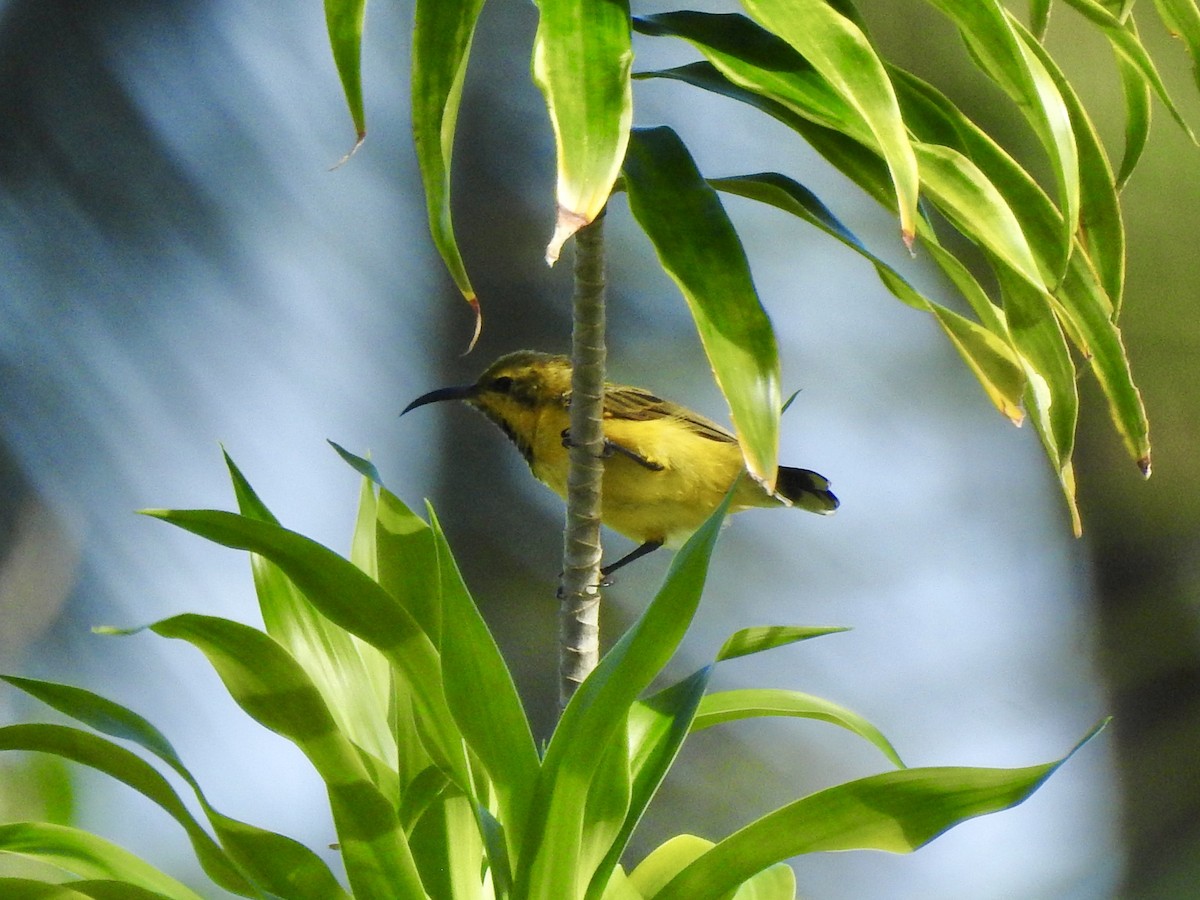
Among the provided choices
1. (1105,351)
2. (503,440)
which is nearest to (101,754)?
(1105,351)

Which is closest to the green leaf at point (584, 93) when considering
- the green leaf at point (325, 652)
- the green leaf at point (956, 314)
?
the green leaf at point (956, 314)

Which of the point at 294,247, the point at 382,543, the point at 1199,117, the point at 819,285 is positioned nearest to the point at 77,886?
the point at 382,543

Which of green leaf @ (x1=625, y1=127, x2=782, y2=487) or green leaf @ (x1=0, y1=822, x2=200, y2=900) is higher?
green leaf @ (x1=625, y1=127, x2=782, y2=487)

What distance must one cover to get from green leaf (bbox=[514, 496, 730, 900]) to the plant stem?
14 centimetres

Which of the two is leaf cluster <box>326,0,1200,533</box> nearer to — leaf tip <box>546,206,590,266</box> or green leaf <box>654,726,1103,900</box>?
leaf tip <box>546,206,590,266</box>

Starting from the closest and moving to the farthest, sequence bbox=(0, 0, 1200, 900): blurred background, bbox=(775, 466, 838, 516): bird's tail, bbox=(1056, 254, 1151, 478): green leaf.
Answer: bbox=(1056, 254, 1151, 478): green leaf
bbox=(775, 466, 838, 516): bird's tail
bbox=(0, 0, 1200, 900): blurred background

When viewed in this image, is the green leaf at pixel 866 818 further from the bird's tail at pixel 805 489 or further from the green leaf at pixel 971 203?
the bird's tail at pixel 805 489

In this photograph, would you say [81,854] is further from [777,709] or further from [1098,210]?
[1098,210]

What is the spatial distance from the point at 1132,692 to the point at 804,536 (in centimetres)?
74

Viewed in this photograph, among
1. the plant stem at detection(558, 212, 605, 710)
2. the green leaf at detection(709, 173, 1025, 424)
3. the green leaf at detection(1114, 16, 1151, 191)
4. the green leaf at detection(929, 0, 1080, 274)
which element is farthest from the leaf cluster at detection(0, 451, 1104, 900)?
the green leaf at detection(1114, 16, 1151, 191)

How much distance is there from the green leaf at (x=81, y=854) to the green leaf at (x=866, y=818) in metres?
0.45

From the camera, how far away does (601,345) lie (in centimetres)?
88

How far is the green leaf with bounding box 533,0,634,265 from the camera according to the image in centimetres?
60

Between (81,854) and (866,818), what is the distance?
2.14 ft
